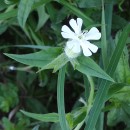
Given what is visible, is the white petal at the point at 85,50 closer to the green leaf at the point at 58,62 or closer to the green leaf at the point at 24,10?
the green leaf at the point at 58,62

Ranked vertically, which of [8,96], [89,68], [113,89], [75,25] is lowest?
[8,96]

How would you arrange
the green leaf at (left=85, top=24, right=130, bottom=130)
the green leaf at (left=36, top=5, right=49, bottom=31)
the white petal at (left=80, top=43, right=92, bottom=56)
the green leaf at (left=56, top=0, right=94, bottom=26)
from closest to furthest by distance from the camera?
the white petal at (left=80, top=43, right=92, bottom=56) < the green leaf at (left=85, top=24, right=130, bottom=130) < the green leaf at (left=56, top=0, right=94, bottom=26) < the green leaf at (left=36, top=5, right=49, bottom=31)

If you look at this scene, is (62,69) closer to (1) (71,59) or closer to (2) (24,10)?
(1) (71,59)

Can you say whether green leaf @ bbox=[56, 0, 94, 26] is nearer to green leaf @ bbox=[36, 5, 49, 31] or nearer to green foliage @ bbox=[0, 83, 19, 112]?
green leaf @ bbox=[36, 5, 49, 31]

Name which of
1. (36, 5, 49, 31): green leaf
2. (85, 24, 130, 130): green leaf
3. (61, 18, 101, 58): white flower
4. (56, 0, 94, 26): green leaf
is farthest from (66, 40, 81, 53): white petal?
(36, 5, 49, 31): green leaf

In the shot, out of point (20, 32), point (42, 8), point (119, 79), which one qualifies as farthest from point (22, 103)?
point (119, 79)

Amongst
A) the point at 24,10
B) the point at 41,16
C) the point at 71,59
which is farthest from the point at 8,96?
the point at 71,59

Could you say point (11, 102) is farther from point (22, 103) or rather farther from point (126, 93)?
point (126, 93)
